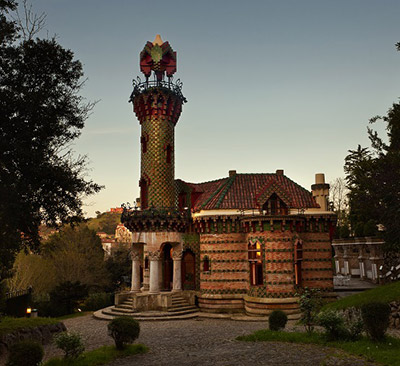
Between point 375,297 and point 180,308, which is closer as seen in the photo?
point 375,297

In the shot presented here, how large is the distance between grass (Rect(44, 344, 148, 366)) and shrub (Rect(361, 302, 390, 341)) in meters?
7.55

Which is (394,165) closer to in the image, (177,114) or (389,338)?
(389,338)

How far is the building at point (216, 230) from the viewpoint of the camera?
23.1 metres

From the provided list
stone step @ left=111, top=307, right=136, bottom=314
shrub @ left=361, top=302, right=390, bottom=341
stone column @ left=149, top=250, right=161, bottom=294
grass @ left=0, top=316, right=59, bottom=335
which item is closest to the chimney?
stone column @ left=149, top=250, right=161, bottom=294

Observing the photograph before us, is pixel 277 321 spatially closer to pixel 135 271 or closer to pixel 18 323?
pixel 18 323

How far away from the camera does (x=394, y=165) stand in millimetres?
19438

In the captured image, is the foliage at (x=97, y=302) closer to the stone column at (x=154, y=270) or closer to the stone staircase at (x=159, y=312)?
the stone staircase at (x=159, y=312)

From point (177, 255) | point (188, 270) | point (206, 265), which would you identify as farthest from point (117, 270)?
point (206, 265)

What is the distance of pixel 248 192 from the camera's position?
26.5 metres

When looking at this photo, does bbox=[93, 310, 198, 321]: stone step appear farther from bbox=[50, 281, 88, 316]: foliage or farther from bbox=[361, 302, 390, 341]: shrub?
bbox=[361, 302, 390, 341]: shrub

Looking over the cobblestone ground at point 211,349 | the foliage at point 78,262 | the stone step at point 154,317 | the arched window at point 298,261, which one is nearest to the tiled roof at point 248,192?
the arched window at point 298,261

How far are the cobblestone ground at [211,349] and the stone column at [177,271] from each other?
538 cm

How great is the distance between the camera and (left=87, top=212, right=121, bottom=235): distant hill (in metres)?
152

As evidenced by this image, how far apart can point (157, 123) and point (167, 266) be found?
10.4m
